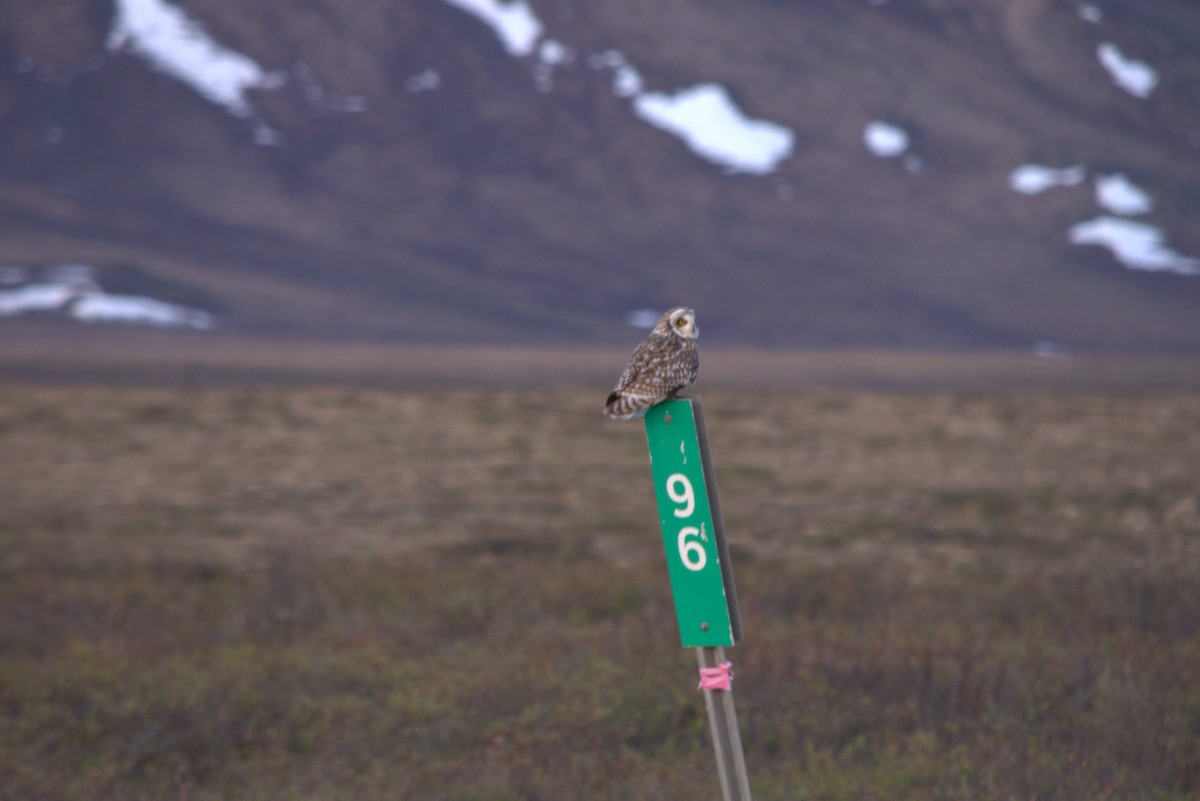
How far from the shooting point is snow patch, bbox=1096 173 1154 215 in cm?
10988

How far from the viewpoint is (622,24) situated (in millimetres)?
124500

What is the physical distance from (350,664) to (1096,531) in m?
11.6

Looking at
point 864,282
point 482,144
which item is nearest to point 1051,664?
point 864,282

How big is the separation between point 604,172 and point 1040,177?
34466mm

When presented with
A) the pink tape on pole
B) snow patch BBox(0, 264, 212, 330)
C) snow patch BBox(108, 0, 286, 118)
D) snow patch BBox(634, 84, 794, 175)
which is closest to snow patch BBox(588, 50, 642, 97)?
snow patch BBox(634, 84, 794, 175)

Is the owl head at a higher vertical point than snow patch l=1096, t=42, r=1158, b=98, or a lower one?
lower

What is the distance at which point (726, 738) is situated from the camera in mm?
4734

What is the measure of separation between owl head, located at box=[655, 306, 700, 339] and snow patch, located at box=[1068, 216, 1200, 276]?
105 meters

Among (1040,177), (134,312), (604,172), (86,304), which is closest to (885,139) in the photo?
(1040,177)

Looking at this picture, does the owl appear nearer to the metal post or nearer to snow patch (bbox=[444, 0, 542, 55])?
the metal post

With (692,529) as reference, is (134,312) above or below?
above

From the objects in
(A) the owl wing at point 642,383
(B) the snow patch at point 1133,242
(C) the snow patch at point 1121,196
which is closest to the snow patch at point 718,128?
(B) the snow patch at point 1133,242

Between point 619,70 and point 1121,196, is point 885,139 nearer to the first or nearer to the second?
point 1121,196

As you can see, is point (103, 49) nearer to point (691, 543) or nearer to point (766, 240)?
point (766, 240)
